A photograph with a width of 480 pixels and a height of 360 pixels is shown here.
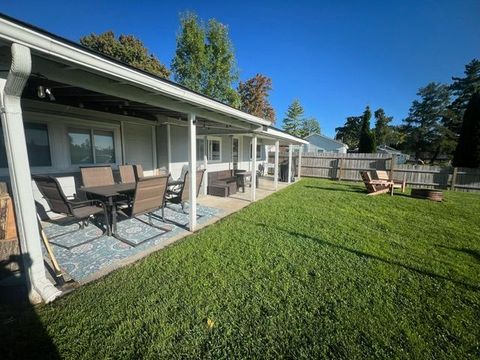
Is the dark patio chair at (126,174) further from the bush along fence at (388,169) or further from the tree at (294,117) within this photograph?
the tree at (294,117)

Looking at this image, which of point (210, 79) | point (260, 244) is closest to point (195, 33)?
point (210, 79)

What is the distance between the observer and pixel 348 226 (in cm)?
492

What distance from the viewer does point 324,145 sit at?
3228 centimetres

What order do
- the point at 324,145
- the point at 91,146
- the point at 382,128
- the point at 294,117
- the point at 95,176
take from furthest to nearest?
the point at 294,117 < the point at 382,128 < the point at 324,145 < the point at 91,146 < the point at 95,176

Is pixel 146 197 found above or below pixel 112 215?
above

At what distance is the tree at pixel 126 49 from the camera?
59.6 feet

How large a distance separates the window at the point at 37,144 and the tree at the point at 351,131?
5422cm

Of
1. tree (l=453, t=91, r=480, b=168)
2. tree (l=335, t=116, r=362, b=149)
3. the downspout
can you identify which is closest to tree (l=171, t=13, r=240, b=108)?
tree (l=453, t=91, r=480, b=168)

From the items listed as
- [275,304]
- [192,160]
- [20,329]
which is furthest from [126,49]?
[275,304]

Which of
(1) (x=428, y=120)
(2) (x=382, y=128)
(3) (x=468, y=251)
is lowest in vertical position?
(3) (x=468, y=251)

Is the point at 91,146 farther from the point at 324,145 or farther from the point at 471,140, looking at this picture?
the point at 324,145

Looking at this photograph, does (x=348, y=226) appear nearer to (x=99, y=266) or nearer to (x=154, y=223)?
(x=154, y=223)

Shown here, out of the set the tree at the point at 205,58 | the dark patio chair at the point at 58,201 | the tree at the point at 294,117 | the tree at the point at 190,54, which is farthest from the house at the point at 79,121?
the tree at the point at 294,117

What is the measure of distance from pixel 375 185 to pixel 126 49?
22.5 m
